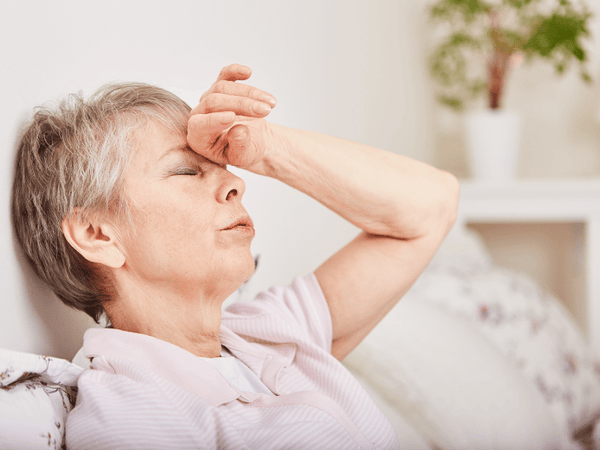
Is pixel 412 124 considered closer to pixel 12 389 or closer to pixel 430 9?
pixel 430 9

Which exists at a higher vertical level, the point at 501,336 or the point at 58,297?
the point at 58,297

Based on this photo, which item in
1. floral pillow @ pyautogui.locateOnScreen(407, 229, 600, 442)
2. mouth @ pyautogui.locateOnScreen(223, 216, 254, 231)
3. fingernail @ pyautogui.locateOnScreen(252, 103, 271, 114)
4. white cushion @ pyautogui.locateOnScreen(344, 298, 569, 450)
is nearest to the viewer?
fingernail @ pyautogui.locateOnScreen(252, 103, 271, 114)

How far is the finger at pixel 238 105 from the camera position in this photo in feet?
2.08

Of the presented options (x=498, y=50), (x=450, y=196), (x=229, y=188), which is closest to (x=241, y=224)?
(x=229, y=188)

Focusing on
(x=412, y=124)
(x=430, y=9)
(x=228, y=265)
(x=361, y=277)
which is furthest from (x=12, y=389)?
(x=430, y=9)

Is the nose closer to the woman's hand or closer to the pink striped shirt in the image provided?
the woman's hand

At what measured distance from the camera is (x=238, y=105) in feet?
2.09

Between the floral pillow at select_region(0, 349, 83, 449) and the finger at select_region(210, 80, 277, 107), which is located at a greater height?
the finger at select_region(210, 80, 277, 107)

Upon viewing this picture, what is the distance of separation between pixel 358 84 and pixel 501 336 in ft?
2.80

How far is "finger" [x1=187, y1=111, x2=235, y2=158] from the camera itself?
632 millimetres

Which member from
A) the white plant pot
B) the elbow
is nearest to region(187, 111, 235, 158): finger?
the elbow

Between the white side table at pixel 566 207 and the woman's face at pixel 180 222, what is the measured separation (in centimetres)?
171

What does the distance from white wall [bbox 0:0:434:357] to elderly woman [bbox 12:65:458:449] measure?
46mm

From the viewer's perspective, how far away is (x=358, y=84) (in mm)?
1774
